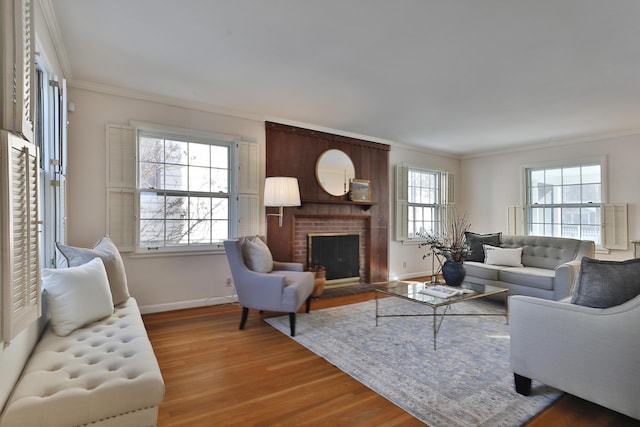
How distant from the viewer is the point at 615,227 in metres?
4.99

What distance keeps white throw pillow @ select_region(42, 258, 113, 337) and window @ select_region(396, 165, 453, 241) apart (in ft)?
15.0

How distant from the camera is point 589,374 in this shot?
1.78 metres

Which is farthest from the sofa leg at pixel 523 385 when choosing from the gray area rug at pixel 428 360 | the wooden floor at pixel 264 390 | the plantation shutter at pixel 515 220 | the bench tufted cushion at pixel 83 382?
the plantation shutter at pixel 515 220

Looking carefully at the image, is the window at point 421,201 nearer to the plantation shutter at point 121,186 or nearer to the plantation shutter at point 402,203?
the plantation shutter at point 402,203

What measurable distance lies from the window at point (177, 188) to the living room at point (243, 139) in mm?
107

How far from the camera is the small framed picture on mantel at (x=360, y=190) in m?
5.30

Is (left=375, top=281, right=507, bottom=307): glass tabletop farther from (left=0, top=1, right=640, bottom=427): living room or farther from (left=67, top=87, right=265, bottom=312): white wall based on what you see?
(left=67, top=87, right=265, bottom=312): white wall

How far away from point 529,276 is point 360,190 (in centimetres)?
250

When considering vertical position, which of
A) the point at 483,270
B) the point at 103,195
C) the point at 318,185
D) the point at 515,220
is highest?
the point at 318,185

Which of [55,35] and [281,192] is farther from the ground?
[55,35]

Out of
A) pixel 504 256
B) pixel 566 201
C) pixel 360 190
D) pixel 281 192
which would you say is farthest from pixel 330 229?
pixel 566 201

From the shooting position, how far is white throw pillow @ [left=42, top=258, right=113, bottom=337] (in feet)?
6.29

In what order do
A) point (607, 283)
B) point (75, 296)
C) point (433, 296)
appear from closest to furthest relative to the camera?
point (607, 283) → point (75, 296) → point (433, 296)

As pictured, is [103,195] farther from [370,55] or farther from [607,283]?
[607,283]
